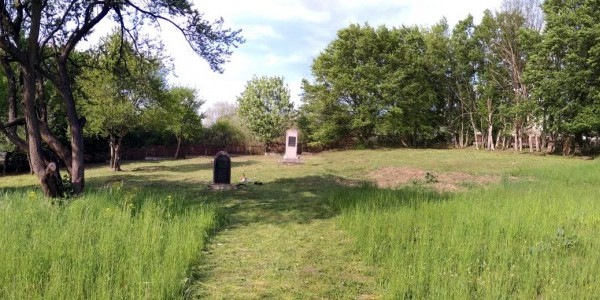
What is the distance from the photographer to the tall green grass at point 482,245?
4.33 meters

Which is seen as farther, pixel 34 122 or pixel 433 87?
pixel 433 87

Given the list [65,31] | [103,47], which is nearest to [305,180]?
[103,47]

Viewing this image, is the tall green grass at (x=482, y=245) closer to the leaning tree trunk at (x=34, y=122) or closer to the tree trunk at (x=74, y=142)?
the leaning tree trunk at (x=34, y=122)

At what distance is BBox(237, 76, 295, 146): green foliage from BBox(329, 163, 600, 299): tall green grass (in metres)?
34.7

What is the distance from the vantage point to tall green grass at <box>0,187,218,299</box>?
393cm

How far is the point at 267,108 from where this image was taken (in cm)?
4556

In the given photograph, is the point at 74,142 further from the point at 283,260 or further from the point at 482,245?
the point at 482,245

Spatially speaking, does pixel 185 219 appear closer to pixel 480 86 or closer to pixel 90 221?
pixel 90 221

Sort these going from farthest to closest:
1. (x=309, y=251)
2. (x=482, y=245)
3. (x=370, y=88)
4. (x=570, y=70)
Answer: (x=370, y=88) → (x=570, y=70) → (x=309, y=251) → (x=482, y=245)

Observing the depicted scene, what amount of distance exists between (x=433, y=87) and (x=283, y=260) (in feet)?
145

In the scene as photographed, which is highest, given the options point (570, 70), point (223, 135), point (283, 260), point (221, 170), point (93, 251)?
point (570, 70)

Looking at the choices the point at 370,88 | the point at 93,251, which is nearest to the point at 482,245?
the point at 93,251

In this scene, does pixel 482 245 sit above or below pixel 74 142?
below

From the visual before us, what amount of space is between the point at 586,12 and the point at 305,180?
26575 millimetres
